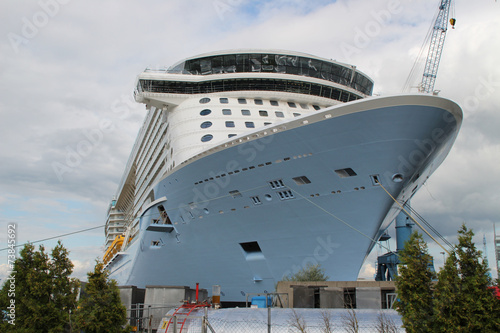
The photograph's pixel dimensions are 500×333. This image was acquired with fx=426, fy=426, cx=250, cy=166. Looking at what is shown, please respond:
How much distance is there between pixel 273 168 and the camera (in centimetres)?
1397

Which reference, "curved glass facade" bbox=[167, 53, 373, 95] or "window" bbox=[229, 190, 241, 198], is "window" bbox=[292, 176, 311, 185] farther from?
"curved glass facade" bbox=[167, 53, 373, 95]

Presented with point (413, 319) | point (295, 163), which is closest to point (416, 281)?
point (413, 319)

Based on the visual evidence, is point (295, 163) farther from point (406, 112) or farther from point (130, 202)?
point (130, 202)

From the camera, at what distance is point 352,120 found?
40.7 feet

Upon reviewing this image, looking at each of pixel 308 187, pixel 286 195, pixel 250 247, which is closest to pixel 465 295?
pixel 308 187

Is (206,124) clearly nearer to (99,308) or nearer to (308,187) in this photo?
(308,187)

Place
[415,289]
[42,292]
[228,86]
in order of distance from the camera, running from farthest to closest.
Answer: [228,86], [42,292], [415,289]

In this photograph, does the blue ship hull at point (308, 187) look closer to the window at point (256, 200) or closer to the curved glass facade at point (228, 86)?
the window at point (256, 200)

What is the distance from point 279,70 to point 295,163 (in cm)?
981

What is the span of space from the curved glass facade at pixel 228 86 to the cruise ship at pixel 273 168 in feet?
0.17

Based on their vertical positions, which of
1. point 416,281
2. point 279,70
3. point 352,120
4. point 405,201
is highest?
point 279,70

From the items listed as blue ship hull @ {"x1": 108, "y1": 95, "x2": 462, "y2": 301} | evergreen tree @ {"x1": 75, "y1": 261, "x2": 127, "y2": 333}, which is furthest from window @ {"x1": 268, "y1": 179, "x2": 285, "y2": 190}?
evergreen tree @ {"x1": 75, "y1": 261, "x2": 127, "y2": 333}

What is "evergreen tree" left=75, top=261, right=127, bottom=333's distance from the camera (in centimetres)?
805

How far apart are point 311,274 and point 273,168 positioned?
3603 millimetres
